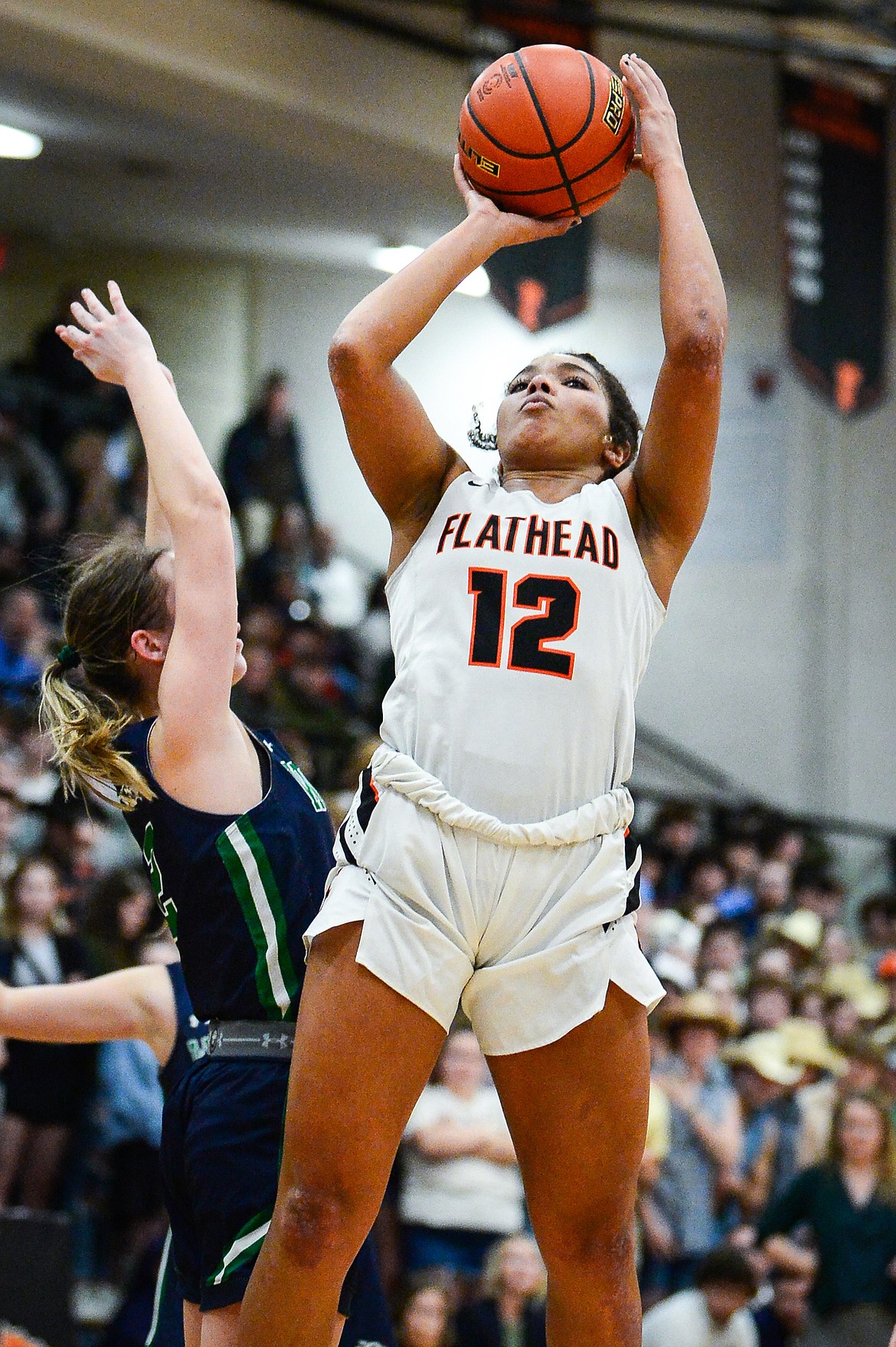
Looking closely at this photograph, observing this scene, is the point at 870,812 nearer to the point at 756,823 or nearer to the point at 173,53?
the point at 756,823

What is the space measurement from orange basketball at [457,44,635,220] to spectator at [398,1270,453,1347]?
3.98 meters

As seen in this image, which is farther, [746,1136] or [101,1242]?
[746,1136]

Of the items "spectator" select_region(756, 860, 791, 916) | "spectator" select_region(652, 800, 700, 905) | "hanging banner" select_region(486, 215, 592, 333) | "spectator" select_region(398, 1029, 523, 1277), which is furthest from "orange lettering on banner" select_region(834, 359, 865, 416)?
"spectator" select_region(398, 1029, 523, 1277)

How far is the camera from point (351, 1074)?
2.65m

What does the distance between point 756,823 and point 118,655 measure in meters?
9.78

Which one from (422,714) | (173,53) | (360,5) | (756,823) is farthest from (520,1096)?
(756,823)

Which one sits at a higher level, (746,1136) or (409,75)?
(409,75)

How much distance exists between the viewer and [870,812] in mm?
13750

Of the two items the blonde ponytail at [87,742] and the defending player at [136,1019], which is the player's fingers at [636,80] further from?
the defending player at [136,1019]

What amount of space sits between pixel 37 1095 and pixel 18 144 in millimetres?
7442

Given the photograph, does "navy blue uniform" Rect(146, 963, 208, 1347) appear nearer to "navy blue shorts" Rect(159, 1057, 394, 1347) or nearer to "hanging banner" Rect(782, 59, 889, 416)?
"navy blue shorts" Rect(159, 1057, 394, 1347)

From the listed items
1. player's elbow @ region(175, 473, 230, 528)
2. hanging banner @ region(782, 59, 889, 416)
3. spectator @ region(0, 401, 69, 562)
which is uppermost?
hanging banner @ region(782, 59, 889, 416)

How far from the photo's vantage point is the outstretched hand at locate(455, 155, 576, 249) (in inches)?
116

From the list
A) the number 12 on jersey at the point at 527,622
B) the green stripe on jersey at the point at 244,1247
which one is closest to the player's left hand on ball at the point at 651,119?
the number 12 on jersey at the point at 527,622
